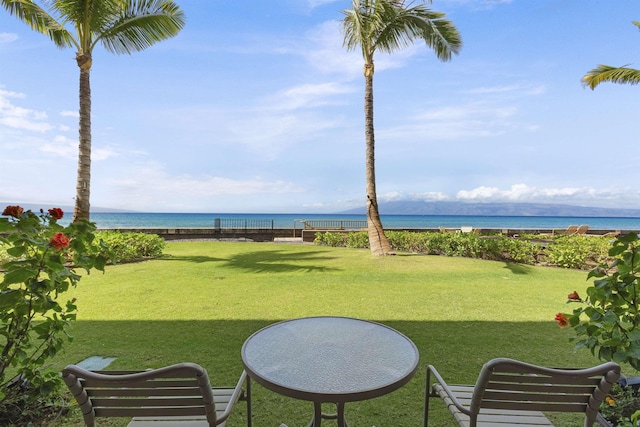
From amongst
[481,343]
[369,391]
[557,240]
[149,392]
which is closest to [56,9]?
[149,392]

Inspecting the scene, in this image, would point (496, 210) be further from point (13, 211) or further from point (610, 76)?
point (13, 211)

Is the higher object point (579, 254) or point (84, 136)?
point (84, 136)

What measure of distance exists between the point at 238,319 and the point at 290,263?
4.21 metres

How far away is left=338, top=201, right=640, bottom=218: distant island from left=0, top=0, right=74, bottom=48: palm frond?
15185cm

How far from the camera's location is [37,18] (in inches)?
344

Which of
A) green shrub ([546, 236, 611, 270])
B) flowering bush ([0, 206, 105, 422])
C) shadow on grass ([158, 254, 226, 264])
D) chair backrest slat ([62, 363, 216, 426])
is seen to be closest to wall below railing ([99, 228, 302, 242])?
shadow on grass ([158, 254, 226, 264])

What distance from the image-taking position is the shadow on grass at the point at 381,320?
2.49 meters

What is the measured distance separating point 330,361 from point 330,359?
0.08ft

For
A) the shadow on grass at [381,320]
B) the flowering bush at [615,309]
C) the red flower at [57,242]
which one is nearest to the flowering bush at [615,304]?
the flowering bush at [615,309]

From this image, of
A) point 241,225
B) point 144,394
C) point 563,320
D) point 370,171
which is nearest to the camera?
point 144,394

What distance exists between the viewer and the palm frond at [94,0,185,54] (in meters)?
8.71

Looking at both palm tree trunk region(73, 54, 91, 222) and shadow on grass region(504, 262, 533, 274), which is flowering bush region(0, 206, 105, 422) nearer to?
palm tree trunk region(73, 54, 91, 222)

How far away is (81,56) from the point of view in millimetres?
8414

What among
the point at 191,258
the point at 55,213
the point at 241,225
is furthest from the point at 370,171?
the point at 241,225
